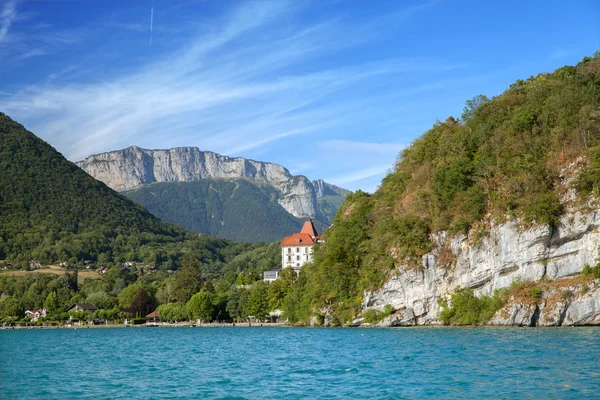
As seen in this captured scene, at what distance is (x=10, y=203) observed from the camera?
188125mm

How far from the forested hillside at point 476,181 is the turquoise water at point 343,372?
2134 centimetres

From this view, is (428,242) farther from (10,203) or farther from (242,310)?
(10,203)

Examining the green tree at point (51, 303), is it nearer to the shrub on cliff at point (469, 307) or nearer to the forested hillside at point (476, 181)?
the forested hillside at point (476, 181)

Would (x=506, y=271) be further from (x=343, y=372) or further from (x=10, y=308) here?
(x=10, y=308)

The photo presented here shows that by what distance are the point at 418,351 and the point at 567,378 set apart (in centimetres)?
1408

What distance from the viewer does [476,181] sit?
223 feet

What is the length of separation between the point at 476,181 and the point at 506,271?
37.6ft

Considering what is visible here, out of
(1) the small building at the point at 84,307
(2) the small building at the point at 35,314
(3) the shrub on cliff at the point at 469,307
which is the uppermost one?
→ (3) the shrub on cliff at the point at 469,307

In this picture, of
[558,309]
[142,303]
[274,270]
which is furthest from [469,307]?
[274,270]

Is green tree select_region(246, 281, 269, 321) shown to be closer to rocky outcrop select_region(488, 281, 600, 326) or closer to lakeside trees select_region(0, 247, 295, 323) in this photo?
lakeside trees select_region(0, 247, 295, 323)

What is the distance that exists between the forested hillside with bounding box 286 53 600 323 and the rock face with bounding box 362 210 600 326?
4.66ft

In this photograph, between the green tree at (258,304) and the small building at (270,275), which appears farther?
the small building at (270,275)

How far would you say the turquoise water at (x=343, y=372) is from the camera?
23.5 m

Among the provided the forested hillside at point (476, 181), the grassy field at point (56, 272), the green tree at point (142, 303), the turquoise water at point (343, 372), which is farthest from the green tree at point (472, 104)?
the grassy field at point (56, 272)
